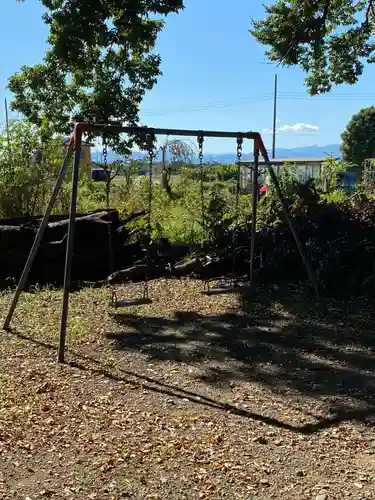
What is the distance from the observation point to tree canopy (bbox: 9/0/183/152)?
7992mm

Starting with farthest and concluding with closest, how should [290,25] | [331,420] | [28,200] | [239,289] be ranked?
[28,200] < [290,25] < [239,289] < [331,420]

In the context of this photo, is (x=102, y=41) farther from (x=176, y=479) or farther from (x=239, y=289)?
(x=176, y=479)

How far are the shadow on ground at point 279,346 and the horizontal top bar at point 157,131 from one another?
1980 millimetres

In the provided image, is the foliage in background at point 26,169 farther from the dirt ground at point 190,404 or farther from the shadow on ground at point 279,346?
the shadow on ground at point 279,346

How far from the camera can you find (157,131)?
18.4 feet

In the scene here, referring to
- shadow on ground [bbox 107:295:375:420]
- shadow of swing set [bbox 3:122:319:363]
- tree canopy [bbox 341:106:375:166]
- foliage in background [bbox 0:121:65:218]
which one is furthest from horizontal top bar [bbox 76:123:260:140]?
tree canopy [bbox 341:106:375:166]

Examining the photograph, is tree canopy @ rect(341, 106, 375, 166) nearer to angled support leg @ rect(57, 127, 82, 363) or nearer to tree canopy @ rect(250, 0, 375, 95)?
tree canopy @ rect(250, 0, 375, 95)

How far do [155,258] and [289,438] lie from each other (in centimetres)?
536

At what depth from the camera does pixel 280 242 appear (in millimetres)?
7773

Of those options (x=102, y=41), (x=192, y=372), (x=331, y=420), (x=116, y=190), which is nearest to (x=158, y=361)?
(x=192, y=372)

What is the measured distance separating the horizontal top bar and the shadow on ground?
1980 millimetres

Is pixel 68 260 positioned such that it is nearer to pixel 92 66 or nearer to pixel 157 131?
pixel 157 131

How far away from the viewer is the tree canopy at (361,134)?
45906 mm

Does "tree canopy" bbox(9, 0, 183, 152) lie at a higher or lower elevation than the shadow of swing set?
higher
